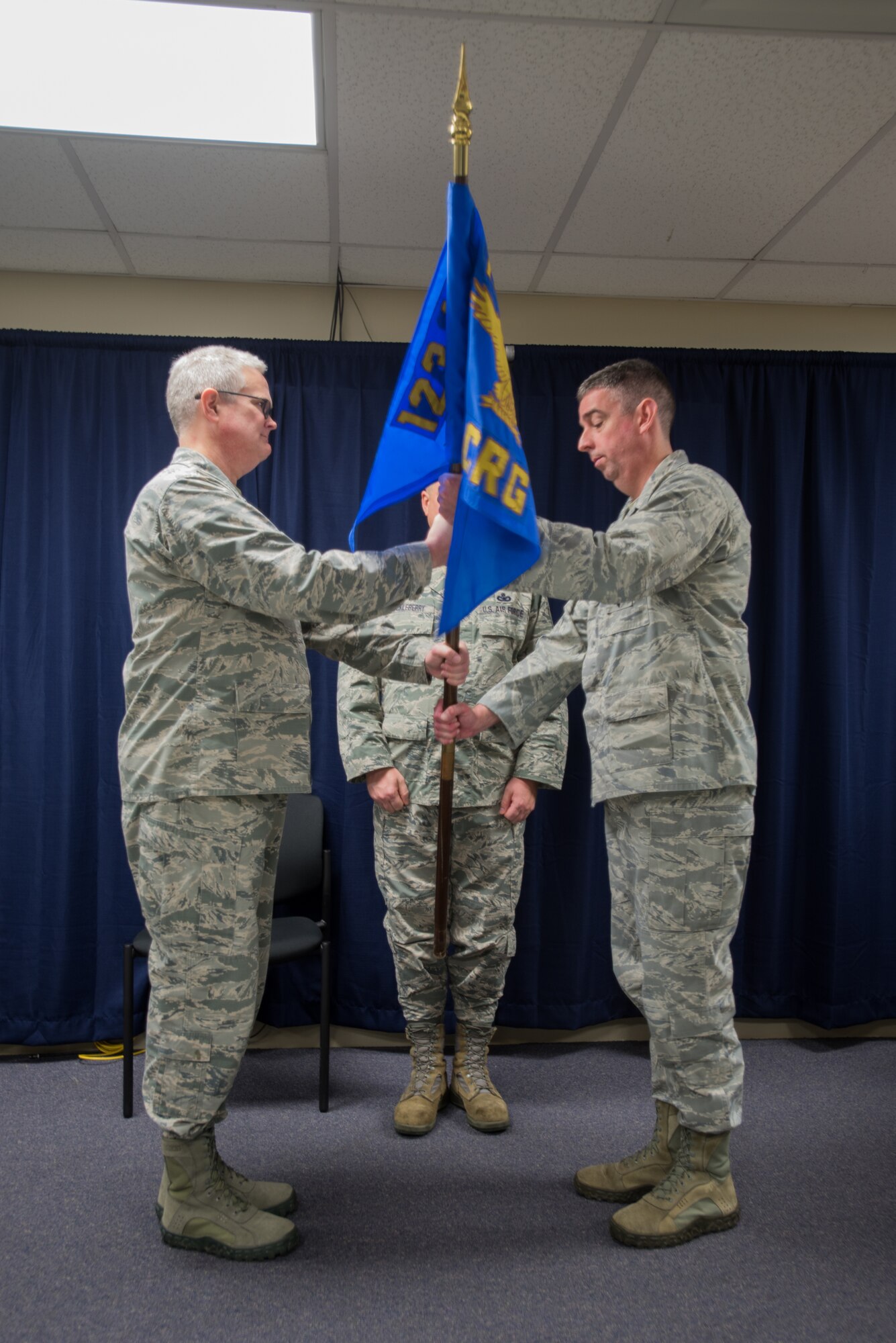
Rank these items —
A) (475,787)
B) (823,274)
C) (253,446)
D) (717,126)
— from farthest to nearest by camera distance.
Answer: (823,274)
(475,787)
(717,126)
(253,446)

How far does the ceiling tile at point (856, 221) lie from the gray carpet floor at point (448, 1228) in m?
2.79

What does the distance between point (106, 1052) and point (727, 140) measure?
3502mm

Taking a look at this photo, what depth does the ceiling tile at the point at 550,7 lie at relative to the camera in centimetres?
205

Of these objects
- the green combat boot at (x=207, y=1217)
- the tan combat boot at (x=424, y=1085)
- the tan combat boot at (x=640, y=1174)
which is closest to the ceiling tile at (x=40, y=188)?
the green combat boot at (x=207, y=1217)

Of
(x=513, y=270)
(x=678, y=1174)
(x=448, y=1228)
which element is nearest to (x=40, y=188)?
(x=513, y=270)

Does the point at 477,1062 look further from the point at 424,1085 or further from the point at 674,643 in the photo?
the point at 674,643

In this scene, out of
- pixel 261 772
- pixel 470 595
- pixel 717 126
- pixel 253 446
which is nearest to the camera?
pixel 470 595

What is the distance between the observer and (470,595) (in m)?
1.78

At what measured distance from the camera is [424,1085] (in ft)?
8.67

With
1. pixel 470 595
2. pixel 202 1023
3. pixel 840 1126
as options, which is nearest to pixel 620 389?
pixel 470 595

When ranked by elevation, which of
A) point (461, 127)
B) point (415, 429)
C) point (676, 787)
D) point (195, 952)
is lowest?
point (195, 952)

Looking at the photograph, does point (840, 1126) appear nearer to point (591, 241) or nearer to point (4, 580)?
point (591, 241)

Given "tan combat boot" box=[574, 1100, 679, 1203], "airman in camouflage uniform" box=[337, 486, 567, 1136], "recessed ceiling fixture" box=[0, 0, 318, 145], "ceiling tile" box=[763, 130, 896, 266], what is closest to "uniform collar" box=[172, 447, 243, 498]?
"airman in camouflage uniform" box=[337, 486, 567, 1136]

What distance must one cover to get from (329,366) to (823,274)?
6.10ft
